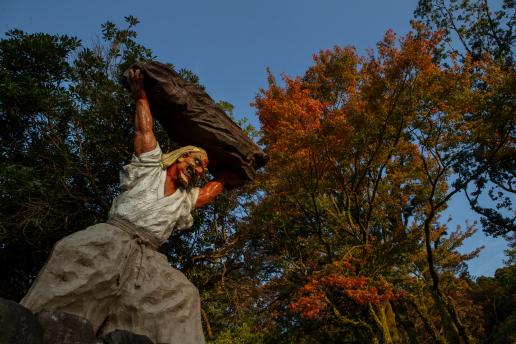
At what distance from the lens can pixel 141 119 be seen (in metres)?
4.90

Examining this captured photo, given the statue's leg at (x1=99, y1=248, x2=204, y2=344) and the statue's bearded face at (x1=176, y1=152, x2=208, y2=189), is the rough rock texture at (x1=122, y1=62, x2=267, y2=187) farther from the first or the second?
the statue's leg at (x1=99, y1=248, x2=204, y2=344)

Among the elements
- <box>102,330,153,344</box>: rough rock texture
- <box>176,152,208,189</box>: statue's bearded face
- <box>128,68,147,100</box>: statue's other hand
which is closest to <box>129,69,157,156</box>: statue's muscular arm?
<box>128,68,147,100</box>: statue's other hand

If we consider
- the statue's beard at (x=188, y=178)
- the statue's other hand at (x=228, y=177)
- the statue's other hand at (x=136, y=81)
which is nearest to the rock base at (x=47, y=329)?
the statue's beard at (x=188, y=178)

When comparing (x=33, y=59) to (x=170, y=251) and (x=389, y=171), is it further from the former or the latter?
(x=389, y=171)

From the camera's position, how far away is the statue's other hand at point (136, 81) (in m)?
5.02

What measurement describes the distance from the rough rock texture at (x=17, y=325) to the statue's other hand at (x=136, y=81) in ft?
9.13

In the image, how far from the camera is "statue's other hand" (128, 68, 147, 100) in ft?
16.5

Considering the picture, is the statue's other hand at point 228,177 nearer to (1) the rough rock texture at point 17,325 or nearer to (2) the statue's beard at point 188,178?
(2) the statue's beard at point 188,178

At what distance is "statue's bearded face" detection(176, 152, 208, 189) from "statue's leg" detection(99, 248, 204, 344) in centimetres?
93

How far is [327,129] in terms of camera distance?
32.3ft

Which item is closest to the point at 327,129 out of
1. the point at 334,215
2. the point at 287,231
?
the point at 334,215

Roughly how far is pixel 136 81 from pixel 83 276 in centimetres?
229

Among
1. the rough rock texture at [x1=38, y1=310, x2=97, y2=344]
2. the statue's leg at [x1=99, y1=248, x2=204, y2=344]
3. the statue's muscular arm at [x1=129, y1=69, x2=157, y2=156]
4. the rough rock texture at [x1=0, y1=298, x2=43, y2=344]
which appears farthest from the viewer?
the statue's muscular arm at [x1=129, y1=69, x2=157, y2=156]

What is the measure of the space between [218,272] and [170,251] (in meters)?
1.20
